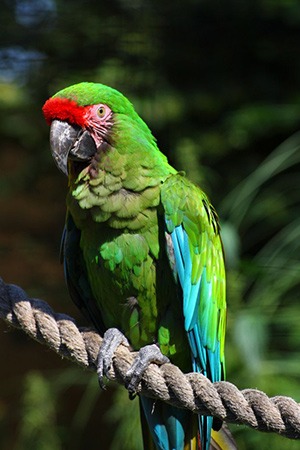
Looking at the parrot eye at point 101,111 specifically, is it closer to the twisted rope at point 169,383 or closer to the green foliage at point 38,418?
the twisted rope at point 169,383

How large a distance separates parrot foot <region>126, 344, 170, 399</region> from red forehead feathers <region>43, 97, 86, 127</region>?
1.39ft

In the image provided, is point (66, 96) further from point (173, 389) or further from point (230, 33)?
point (230, 33)

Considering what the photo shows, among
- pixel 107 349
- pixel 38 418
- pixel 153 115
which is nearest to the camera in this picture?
pixel 107 349

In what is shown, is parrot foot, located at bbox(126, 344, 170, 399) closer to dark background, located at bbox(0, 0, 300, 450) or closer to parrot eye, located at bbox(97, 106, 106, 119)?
parrot eye, located at bbox(97, 106, 106, 119)

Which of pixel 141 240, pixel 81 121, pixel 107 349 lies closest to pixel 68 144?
pixel 81 121

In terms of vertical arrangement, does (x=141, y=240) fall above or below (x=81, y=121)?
below

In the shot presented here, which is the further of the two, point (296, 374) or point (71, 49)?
point (71, 49)

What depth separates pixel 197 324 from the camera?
1452 mm

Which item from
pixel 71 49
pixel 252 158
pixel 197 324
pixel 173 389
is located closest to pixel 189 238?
pixel 197 324

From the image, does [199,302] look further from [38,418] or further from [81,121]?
[38,418]

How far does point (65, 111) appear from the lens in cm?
141

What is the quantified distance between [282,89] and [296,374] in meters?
1.08

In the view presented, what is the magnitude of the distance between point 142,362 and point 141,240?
22 centimetres

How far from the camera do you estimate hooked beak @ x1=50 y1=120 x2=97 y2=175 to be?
4.60 feet
